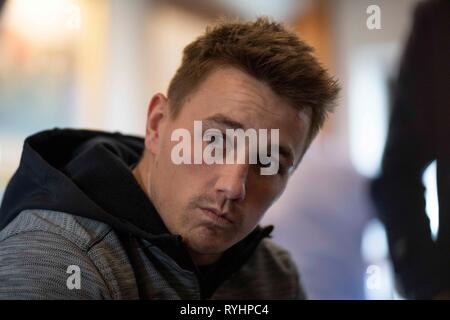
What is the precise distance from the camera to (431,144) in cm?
83

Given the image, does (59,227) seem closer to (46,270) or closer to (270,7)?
(46,270)

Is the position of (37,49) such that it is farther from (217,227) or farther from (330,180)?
(330,180)

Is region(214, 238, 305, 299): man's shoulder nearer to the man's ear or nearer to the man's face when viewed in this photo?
the man's face

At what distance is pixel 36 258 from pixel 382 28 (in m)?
0.76

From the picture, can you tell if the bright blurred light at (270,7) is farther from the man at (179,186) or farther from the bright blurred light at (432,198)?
the bright blurred light at (432,198)

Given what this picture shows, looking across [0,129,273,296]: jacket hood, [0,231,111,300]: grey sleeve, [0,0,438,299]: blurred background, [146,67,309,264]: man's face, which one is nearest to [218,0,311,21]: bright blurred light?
[0,0,438,299]: blurred background

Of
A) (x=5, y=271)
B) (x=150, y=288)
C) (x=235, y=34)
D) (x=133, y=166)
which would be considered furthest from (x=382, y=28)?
(x=5, y=271)

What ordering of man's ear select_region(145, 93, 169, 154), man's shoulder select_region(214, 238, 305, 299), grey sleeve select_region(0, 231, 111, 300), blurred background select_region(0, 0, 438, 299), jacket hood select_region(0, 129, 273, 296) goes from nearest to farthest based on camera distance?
grey sleeve select_region(0, 231, 111, 300), jacket hood select_region(0, 129, 273, 296), man's ear select_region(145, 93, 169, 154), man's shoulder select_region(214, 238, 305, 299), blurred background select_region(0, 0, 438, 299)

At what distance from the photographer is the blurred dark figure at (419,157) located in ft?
2.50

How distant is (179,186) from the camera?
0.68 metres

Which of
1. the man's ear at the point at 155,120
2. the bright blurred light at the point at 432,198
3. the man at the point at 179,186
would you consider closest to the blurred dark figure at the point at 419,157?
the bright blurred light at the point at 432,198

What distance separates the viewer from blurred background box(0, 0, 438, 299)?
3.22 feet

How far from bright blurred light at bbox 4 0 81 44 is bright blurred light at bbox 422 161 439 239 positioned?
76cm

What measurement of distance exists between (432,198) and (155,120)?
18.5 inches
